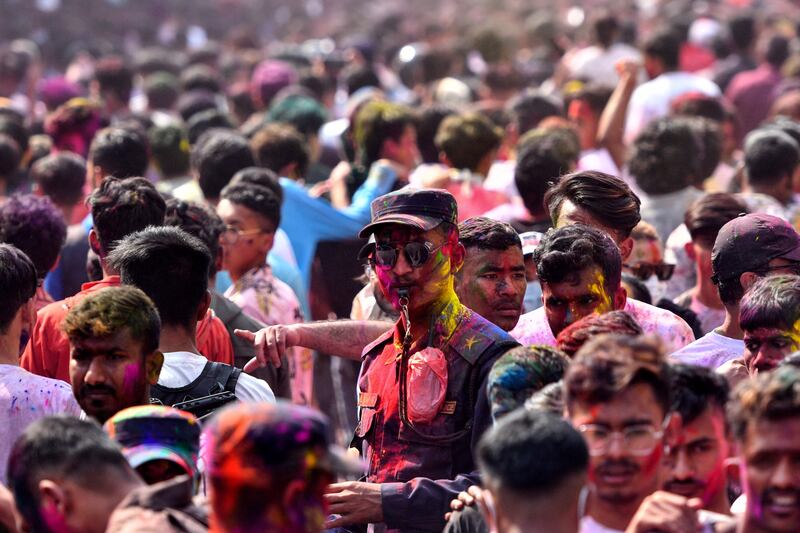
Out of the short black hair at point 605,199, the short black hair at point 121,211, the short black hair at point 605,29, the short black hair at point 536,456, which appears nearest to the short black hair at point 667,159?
the short black hair at point 605,199

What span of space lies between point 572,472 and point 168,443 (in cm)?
123

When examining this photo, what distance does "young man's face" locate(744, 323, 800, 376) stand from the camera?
454 cm

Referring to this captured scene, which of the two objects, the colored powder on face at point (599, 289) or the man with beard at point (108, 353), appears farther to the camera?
the colored powder on face at point (599, 289)

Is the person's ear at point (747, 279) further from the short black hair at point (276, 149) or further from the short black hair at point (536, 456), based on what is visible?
the short black hair at point (276, 149)

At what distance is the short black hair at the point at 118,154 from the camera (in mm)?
7801

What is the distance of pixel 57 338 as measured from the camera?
5414 millimetres

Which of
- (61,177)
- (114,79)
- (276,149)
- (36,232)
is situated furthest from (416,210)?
(114,79)

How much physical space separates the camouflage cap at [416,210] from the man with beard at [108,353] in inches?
32.1

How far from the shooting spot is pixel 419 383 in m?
4.61

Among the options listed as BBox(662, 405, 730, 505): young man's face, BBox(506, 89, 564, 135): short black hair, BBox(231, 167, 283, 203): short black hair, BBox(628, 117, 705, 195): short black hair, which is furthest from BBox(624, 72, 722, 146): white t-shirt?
BBox(662, 405, 730, 505): young man's face

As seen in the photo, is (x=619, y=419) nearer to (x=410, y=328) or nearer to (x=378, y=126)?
(x=410, y=328)

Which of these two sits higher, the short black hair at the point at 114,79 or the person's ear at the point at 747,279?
the short black hair at the point at 114,79

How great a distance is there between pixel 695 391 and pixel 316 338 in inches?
69.4

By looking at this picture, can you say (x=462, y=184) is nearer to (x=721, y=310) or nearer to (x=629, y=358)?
(x=721, y=310)
